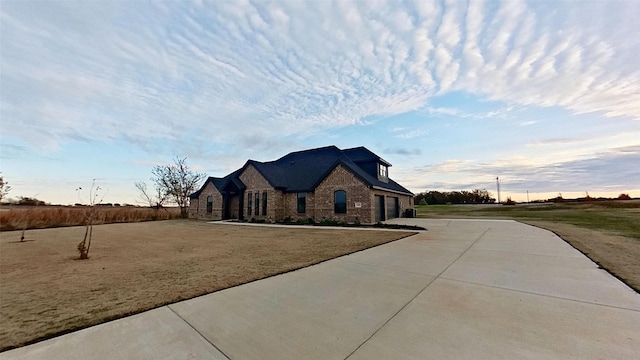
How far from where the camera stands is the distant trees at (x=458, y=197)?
58094mm

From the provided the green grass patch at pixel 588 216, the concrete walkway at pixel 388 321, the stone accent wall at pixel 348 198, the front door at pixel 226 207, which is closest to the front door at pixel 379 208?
the stone accent wall at pixel 348 198

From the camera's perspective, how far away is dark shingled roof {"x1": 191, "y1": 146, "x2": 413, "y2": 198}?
2252 centimetres

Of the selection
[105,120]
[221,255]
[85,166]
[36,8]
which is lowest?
[221,255]

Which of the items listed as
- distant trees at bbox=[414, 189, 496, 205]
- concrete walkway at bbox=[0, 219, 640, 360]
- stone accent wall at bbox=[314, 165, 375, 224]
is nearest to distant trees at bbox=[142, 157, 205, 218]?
stone accent wall at bbox=[314, 165, 375, 224]

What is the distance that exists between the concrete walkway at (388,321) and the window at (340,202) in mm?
13911

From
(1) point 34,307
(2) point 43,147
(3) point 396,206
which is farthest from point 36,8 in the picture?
(3) point 396,206

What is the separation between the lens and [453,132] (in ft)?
61.9

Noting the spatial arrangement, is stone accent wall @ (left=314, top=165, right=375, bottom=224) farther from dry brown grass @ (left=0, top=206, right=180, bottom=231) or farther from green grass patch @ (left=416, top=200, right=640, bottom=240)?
dry brown grass @ (left=0, top=206, right=180, bottom=231)

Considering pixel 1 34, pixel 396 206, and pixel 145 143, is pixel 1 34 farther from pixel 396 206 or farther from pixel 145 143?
pixel 396 206

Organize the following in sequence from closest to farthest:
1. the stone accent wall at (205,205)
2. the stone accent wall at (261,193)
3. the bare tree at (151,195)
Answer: the stone accent wall at (261,193) < the stone accent wall at (205,205) < the bare tree at (151,195)

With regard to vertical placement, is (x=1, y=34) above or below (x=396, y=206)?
above

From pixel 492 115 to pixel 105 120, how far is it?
23.7 metres

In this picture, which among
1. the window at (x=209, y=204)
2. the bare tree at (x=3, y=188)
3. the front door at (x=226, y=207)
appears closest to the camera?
the bare tree at (x=3, y=188)

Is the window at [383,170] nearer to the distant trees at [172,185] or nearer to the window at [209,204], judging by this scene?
the window at [209,204]
